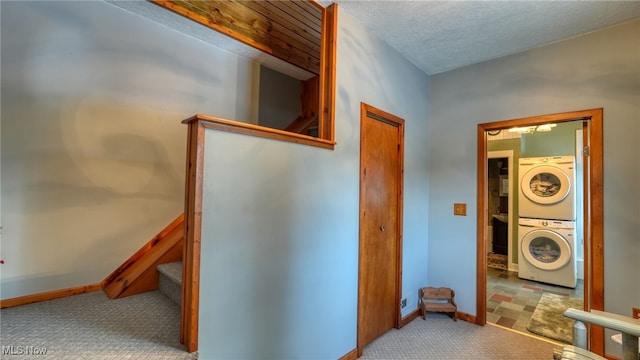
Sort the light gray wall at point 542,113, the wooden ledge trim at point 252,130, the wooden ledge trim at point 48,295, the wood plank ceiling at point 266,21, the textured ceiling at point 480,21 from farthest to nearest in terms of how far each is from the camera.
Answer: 1. the wood plank ceiling at point 266,21
2. the light gray wall at point 542,113
3. the textured ceiling at point 480,21
4. the wooden ledge trim at point 48,295
5. the wooden ledge trim at point 252,130

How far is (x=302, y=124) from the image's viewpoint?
10.5 ft

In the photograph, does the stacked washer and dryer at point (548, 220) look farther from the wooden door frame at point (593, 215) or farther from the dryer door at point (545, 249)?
the wooden door frame at point (593, 215)

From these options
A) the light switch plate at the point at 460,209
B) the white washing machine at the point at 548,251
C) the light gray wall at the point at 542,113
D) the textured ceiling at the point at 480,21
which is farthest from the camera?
the white washing machine at the point at 548,251

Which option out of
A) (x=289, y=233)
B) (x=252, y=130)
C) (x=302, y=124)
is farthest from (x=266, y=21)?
(x=289, y=233)

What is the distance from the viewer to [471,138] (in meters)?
2.84

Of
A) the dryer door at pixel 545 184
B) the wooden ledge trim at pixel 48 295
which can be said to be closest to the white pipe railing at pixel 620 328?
the wooden ledge trim at pixel 48 295

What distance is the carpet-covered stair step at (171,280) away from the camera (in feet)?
5.94

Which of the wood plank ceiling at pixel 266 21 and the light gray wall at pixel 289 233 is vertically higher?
the wood plank ceiling at pixel 266 21

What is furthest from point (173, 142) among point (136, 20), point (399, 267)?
point (399, 267)

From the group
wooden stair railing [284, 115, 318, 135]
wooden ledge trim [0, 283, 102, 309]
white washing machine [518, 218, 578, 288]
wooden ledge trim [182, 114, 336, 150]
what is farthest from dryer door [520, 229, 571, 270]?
wooden ledge trim [0, 283, 102, 309]

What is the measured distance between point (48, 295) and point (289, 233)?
5.79 feet

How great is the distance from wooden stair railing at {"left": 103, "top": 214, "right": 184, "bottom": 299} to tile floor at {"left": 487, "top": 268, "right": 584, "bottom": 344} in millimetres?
3163

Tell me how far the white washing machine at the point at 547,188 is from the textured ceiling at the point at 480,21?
238 cm

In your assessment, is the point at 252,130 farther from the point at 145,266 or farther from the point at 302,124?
the point at 302,124
